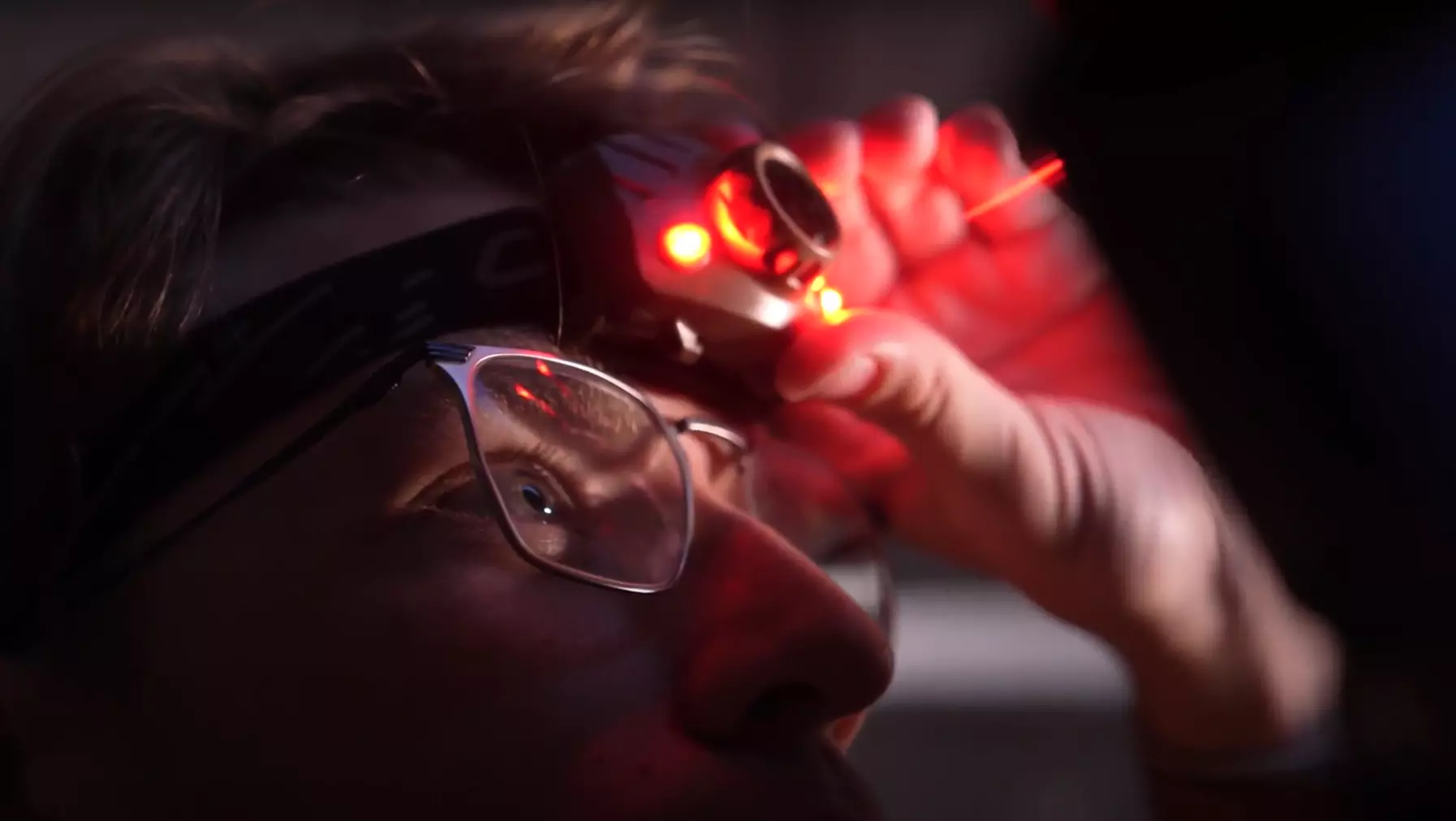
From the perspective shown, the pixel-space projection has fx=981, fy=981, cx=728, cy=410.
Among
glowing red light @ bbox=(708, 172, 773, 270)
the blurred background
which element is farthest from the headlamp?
the blurred background

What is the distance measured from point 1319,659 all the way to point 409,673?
57cm

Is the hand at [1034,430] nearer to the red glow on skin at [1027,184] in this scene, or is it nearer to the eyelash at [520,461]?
the red glow on skin at [1027,184]

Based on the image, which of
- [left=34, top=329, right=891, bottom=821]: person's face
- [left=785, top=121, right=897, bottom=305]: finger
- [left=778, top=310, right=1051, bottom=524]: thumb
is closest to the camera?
[left=34, top=329, right=891, bottom=821]: person's face

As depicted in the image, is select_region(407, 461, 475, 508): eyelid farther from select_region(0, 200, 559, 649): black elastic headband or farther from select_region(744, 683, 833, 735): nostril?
select_region(744, 683, 833, 735): nostril

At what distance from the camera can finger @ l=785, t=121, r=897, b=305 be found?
730mm

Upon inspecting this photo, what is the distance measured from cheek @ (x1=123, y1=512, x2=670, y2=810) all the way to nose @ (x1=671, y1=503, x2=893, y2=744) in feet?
0.08

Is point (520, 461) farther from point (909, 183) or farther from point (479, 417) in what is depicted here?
point (909, 183)

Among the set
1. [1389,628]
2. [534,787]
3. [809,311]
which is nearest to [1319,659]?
[1389,628]

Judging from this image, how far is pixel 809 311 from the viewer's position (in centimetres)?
62

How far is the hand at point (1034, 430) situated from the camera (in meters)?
0.71

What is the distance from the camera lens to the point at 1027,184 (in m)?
0.71

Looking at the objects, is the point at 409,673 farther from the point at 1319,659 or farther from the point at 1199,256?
the point at 1319,659

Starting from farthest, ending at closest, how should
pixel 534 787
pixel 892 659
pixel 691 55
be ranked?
pixel 691 55 < pixel 892 659 < pixel 534 787

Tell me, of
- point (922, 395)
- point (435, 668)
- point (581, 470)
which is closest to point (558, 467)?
point (581, 470)
